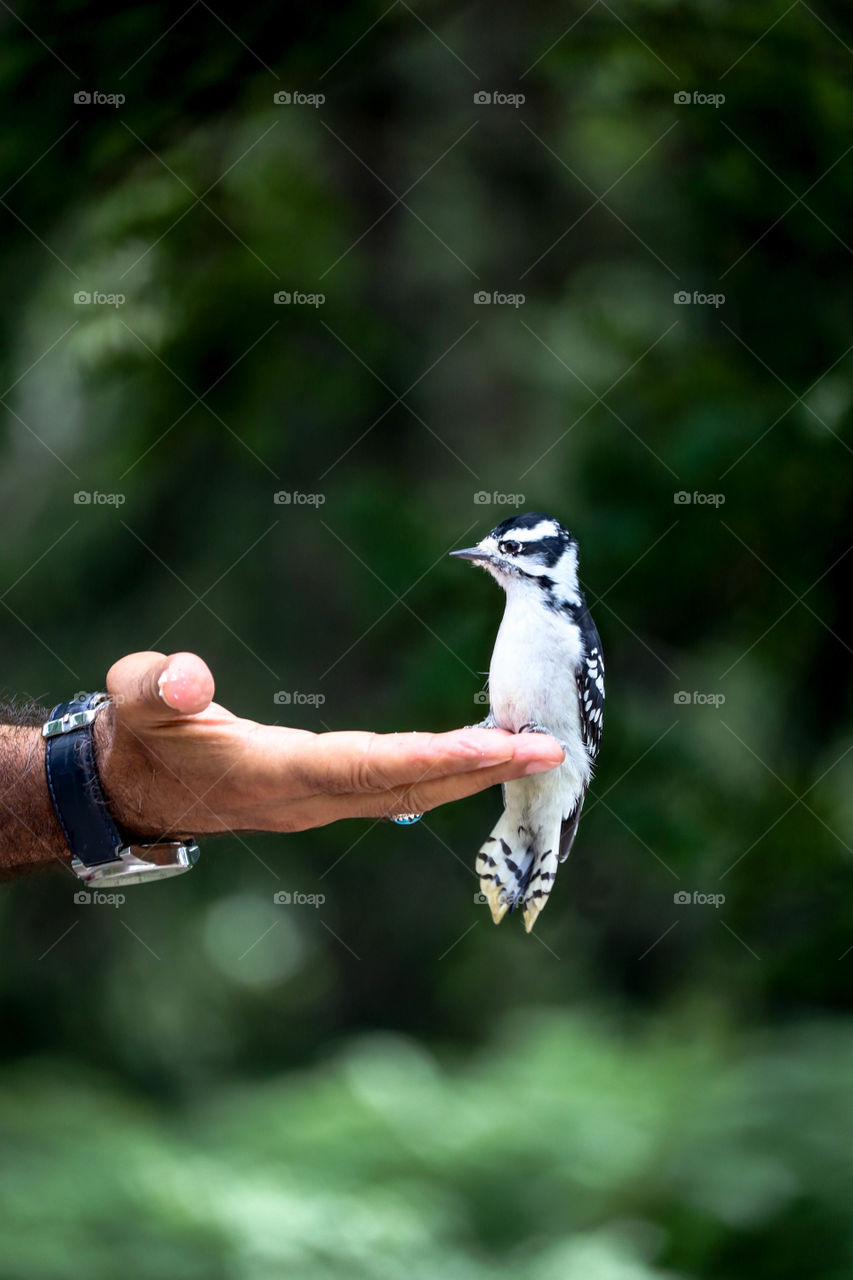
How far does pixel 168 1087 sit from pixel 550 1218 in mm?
1884

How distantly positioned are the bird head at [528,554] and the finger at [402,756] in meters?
0.29

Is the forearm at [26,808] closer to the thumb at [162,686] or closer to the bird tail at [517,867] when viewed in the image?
the thumb at [162,686]

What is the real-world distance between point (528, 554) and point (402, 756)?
452 mm

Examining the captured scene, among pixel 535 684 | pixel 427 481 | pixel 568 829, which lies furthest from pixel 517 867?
pixel 427 481

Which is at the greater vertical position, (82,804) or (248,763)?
(248,763)

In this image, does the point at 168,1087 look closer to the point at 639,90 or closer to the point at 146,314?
the point at 146,314

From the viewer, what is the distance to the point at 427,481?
4.23 m

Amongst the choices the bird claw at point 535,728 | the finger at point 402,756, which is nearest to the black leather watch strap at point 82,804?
the finger at point 402,756

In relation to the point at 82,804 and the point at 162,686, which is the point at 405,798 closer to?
the point at 162,686

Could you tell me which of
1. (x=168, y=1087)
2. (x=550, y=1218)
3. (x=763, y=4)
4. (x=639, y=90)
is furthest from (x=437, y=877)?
(x=763, y=4)

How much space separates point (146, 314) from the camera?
4.24 metres

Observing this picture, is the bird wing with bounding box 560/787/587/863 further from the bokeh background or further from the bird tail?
the bokeh background

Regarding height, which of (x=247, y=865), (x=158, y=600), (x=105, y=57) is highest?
(x=105, y=57)

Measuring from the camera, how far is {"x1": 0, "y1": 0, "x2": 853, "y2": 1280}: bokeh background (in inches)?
152
